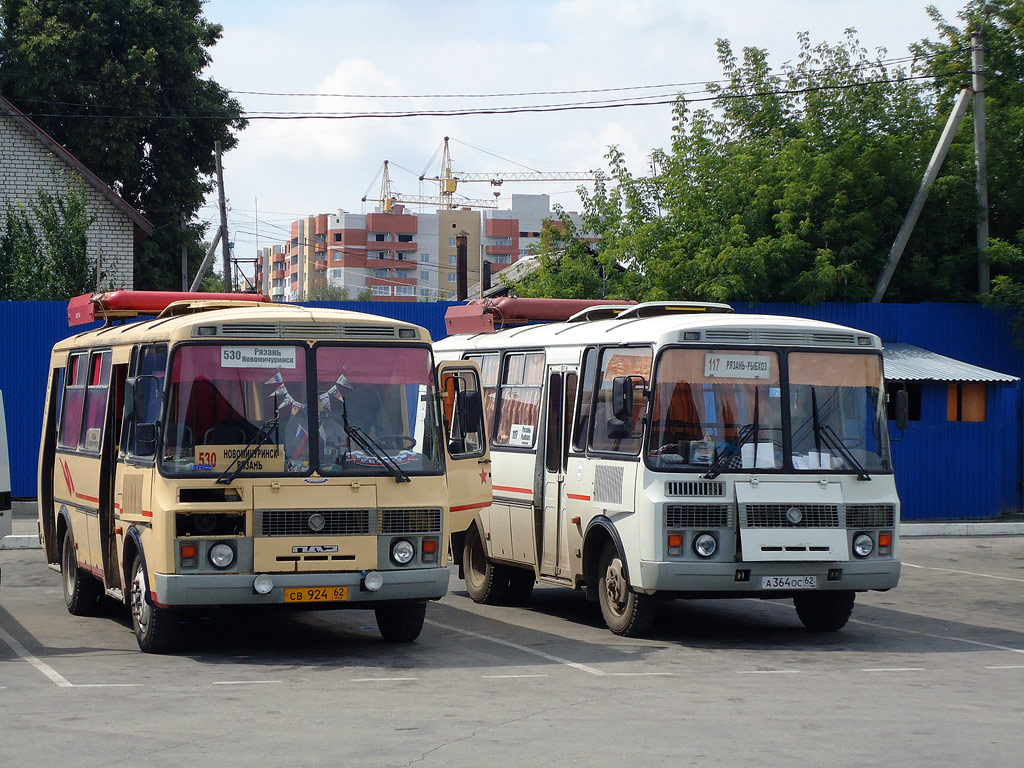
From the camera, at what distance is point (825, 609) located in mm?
13188

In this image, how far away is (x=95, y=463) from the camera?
12773mm

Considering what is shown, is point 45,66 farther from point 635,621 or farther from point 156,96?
point 635,621

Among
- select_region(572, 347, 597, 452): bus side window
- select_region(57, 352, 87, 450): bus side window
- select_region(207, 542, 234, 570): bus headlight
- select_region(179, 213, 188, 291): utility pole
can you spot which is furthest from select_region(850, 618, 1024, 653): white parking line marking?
select_region(179, 213, 188, 291): utility pole

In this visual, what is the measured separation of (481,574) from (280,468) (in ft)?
16.8

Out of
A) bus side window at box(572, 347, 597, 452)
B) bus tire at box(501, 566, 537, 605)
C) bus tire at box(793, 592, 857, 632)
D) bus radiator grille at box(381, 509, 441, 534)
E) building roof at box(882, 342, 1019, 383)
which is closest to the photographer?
bus radiator grille at box(381, 509, 441, 534)

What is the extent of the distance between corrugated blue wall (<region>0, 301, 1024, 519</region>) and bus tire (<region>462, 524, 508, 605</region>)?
8.74 m

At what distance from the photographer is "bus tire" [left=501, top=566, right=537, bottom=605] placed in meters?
15.4

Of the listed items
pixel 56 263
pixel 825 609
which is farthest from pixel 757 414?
pixel 56 263

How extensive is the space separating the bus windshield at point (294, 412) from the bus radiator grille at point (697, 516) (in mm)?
1956

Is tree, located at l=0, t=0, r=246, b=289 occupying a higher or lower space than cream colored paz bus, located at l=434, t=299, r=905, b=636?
higher

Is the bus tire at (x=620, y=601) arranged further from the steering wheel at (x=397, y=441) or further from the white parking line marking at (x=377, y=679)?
the white parking line marking at (x=377, y=679)

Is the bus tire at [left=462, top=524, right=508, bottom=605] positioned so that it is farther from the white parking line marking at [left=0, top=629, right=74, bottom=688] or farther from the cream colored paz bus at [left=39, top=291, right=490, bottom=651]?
the white parking line marking at [left=0, top=629, right=74, bottom=688]

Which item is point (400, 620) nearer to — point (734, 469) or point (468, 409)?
point (468, 409)

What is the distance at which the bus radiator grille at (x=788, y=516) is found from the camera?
12.0 metres
